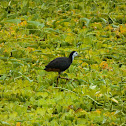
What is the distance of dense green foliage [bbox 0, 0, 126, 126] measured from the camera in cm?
461

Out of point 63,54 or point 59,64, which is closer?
point 59,64

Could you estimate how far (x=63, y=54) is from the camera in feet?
21.7

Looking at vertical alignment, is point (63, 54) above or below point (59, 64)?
below

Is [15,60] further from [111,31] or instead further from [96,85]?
[111,31]

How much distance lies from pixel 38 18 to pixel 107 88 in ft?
11.5

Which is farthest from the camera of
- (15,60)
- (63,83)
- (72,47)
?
(72,47)

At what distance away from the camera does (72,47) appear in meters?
6.95

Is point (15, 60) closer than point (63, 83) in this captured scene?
No

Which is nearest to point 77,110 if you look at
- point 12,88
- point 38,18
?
point 12,88

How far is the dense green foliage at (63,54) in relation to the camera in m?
4.61

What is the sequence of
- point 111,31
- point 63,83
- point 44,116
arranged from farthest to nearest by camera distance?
point 111,31 → point 63,83 → point 44,116

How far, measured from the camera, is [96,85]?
5.42 meters

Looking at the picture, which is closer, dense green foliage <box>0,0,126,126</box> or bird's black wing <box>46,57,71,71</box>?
dense green foliage <box>0,0,126,126</box>

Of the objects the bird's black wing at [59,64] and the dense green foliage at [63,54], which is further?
the bird's black wing at [59,64]
